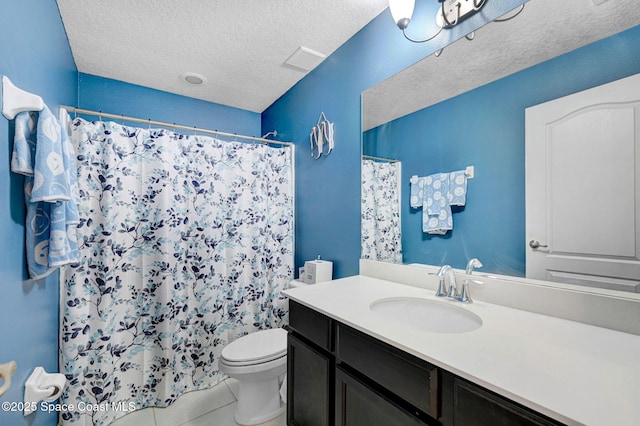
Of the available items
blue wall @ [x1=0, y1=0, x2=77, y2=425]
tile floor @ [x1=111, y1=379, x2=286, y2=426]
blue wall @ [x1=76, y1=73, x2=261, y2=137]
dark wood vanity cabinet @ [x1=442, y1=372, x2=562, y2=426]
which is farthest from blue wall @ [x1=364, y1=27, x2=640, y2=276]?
blue wall @ [x1=76, y1=73, x2=261, y2=137]

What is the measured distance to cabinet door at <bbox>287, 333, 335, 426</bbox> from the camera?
3.63 feet

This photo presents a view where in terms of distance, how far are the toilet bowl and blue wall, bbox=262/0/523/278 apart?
0.66 metres

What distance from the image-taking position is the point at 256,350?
5.33ft

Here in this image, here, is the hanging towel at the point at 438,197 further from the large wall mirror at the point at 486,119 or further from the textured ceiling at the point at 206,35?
the textured ceiling at the point at 206,35

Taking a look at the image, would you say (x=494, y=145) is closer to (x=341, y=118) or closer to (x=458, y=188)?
(x=458, y=188)

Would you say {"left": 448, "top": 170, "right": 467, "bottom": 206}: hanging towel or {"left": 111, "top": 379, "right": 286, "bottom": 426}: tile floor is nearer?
{"left": 448, "top": 170, "right": 467, "bottom": 206}: hanging towel

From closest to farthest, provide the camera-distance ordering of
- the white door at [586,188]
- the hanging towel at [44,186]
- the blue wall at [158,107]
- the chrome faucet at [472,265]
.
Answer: the white door at [586,188] < the hanging towel at [44,186] < the chrome faucet at [472,265] < the blue wall at [158,107]

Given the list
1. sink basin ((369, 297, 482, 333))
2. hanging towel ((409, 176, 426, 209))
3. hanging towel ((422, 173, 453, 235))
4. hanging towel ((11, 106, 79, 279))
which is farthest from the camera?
hanging towel ((409, 176, 426, 209))

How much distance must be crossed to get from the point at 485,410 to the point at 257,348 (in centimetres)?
134

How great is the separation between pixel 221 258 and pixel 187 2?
5.37ft

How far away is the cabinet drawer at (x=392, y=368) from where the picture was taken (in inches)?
29.0

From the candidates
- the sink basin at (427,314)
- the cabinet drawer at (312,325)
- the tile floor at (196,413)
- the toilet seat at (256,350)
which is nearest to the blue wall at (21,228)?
the tile floor at (196,413)

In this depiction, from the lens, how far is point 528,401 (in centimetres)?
54

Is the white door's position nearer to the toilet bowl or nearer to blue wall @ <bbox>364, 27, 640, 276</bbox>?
blue wall @ <bbox>364, 27, 640, 276</bbox>
